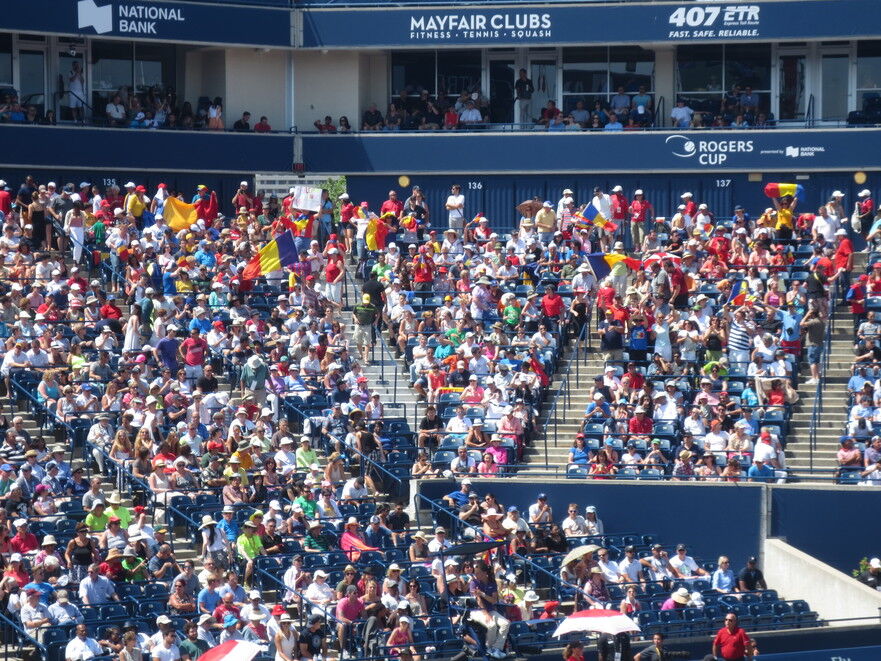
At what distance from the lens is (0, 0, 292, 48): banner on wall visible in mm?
40406

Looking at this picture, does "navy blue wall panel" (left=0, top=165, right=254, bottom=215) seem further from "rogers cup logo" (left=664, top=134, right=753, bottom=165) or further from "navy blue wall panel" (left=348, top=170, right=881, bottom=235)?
"rogers cup logo" (left=664, top=134, right=753, bottom=165)

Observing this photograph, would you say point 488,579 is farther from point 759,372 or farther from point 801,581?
point 759,372

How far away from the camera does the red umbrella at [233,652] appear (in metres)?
19.9

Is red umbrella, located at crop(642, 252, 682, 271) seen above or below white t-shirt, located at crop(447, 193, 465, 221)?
below

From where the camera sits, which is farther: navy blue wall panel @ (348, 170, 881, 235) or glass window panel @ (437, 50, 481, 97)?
glass window panel @ (437, 50, 481, 97)

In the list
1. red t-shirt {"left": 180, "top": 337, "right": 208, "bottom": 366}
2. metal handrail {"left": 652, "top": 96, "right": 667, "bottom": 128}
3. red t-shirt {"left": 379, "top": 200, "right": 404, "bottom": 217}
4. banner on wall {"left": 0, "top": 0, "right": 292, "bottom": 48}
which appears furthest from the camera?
metal handrail {"left": 652, "top": 96, "right": 667, "bottom": 128}

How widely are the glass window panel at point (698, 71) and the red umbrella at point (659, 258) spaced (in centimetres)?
968

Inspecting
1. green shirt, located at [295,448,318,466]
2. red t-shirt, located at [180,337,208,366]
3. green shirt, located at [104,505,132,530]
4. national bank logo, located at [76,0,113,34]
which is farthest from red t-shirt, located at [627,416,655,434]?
national bank logo, located at [76,0,113,34]

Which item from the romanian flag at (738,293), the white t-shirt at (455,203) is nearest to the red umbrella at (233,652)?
the romanian flag at (738,293)

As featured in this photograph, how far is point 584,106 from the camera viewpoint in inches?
1708

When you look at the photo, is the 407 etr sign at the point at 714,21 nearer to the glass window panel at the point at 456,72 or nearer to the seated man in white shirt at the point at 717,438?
the glass window panel at the point at 456,72

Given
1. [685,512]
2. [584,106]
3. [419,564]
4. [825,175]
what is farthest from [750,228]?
[419,564]

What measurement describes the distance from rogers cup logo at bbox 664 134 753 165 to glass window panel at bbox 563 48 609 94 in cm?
293

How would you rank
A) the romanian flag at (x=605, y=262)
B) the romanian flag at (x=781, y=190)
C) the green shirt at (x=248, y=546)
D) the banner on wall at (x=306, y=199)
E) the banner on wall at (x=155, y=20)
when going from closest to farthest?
the green shirt at (x=248, y=546)
the romanian flag at (x=605, y=262)
the banner on wall at (x=306, y=199)
the romanian flag at (x=781, y=190)
the banner on wall at (x=155, y=20)
